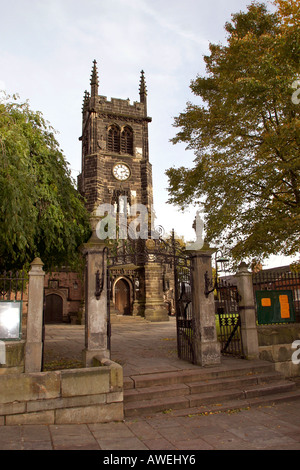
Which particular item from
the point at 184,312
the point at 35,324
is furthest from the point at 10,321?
the point at 184,312

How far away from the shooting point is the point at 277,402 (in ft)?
21.9

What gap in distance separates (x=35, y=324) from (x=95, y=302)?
126 cm

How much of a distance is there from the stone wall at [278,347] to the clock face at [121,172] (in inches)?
820

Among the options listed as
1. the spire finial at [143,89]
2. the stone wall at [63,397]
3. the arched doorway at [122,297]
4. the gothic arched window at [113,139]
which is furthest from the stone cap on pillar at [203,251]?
the spire finial at [143,89]

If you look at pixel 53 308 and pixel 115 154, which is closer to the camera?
pixel 53 308

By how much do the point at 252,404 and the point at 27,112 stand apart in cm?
956

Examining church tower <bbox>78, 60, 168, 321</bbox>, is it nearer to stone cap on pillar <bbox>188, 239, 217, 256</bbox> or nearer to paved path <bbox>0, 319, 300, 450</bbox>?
stone cap on pillar <bbox>188, 239, 217, 256</bbox>

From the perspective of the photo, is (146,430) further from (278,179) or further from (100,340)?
(278,179)

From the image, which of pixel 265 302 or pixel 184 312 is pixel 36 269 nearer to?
pixel 184 312

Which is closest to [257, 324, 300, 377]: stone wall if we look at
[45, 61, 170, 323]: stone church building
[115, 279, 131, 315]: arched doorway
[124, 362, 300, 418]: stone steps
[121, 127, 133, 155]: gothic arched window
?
[124, 362, 300, 418]: stone steps

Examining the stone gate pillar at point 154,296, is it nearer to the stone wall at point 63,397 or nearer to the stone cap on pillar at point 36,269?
the stone cap on pillar at point 36,269

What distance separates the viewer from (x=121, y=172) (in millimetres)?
27812

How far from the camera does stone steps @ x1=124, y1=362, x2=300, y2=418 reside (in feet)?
20.1

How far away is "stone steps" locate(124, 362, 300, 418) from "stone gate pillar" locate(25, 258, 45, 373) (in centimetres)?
184
